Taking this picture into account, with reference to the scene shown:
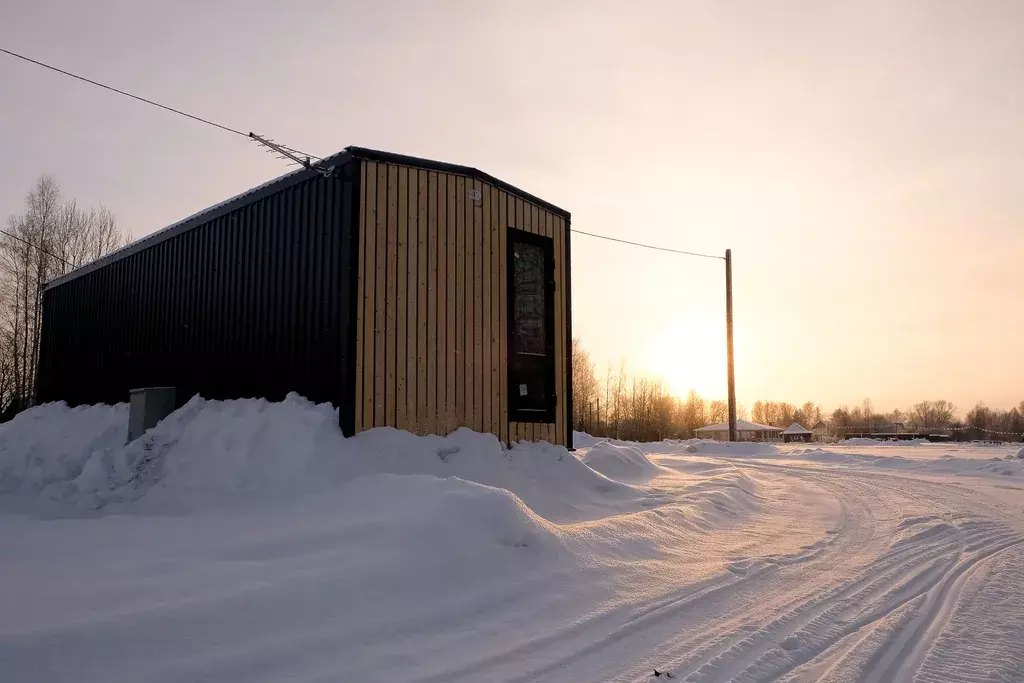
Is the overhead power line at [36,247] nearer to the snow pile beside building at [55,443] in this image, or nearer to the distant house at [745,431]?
the snow pile beside building at [55,443]

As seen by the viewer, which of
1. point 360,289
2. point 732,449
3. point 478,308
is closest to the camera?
point 360,289

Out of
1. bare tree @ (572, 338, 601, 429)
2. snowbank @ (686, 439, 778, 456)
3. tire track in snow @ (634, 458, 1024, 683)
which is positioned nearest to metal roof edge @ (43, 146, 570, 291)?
tire track in snow @ (634, 458, 1024, 683)

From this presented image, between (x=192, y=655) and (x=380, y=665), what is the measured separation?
1015 mm

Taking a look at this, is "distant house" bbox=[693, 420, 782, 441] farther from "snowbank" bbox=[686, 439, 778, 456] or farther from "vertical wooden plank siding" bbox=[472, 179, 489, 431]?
"vertical wooden plank siding" bbox=[472, 179, 489, 431]

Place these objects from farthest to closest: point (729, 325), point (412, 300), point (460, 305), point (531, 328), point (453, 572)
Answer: point (729, 325)
point (531, 328)
point (460, 305)
point (412, 300)
point (453, 572)

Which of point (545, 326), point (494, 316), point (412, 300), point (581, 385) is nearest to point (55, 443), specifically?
point (412, 300)

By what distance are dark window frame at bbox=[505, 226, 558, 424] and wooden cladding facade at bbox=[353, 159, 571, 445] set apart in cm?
8

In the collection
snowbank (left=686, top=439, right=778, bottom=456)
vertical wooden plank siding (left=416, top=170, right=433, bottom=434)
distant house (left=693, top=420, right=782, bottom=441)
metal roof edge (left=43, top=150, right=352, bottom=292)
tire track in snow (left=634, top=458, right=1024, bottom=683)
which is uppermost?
metal roof edge (left=43, top=150, right=352, bottom=292)

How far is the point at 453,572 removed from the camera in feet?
16.7

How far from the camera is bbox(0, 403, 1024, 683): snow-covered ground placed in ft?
12.0

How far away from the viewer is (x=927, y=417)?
94.5 m

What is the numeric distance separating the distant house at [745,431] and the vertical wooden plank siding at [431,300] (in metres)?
59.9

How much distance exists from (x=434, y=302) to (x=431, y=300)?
2.3 inches

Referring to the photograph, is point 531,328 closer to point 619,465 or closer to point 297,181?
point 619,465
